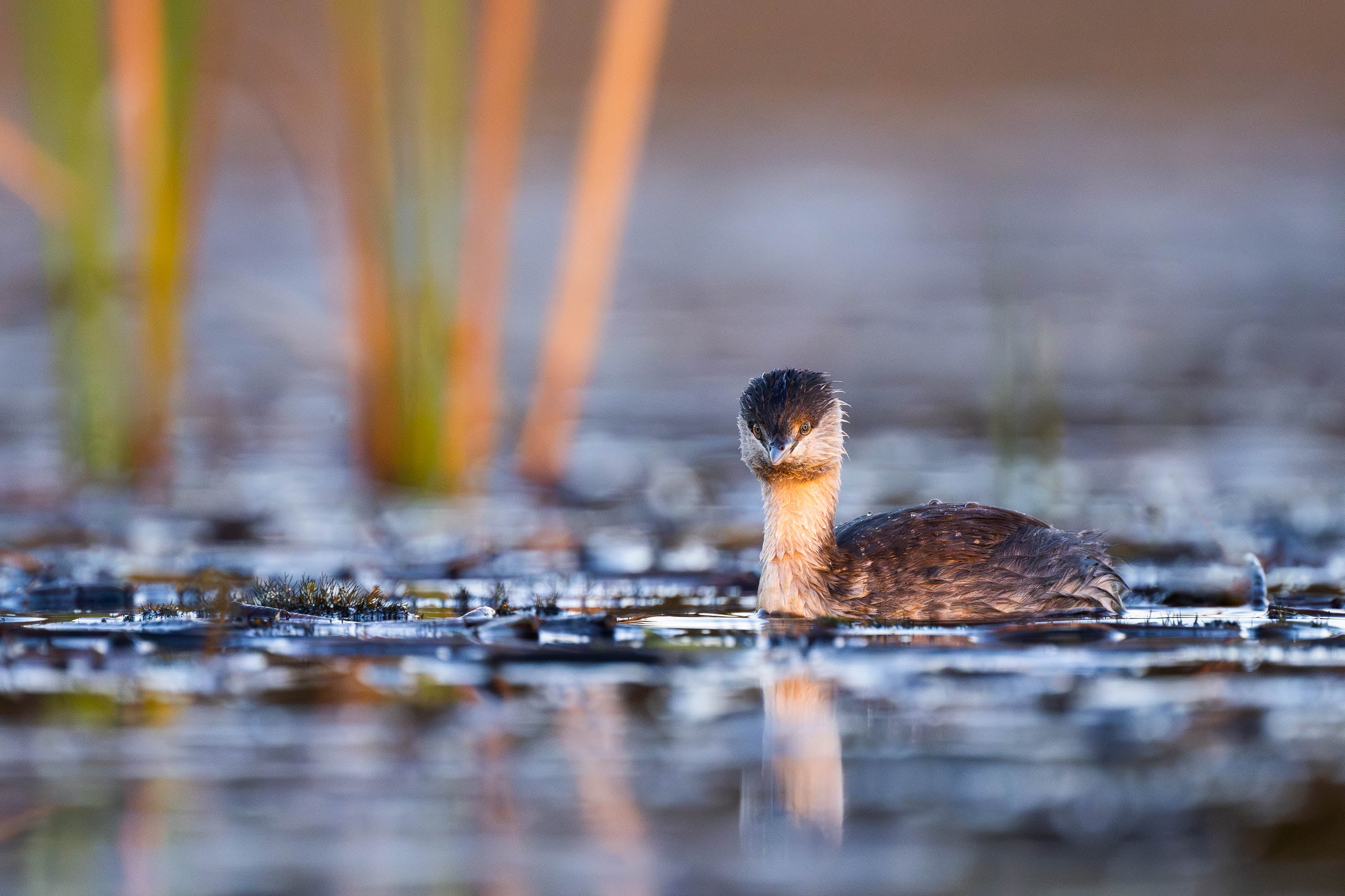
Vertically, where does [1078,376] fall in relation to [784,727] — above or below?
above

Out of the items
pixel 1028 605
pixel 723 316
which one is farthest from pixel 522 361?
pixel 1028 605

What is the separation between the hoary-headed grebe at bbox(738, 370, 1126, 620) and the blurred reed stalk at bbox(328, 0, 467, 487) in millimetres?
1431

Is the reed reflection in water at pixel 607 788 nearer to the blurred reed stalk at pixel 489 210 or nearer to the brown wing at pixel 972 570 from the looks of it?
the brown wing at pixel 972 570

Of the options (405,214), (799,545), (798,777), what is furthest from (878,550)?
(798,777)

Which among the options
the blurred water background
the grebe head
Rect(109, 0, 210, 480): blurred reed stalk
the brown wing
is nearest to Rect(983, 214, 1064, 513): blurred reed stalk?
the blurred water background

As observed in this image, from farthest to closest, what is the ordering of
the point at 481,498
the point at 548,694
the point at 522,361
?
1. the point at 522,361
2. the point at 481,498
3. the point at 548,694

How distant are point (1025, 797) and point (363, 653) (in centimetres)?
205

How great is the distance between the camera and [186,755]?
4.08 meters

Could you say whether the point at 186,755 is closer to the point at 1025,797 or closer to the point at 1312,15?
the point at 1025,797

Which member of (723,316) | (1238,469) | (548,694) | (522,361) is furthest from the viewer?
(723,316)

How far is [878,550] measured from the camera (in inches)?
252

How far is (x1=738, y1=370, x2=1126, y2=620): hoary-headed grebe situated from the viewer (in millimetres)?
6148

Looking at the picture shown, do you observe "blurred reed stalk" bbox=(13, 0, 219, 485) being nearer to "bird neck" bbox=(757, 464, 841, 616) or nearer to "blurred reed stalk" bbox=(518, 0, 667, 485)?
"blurred reed stalk" bbox=(518, 0, 667, 485)

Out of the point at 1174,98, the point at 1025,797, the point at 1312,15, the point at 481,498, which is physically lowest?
the point at 1025,797
